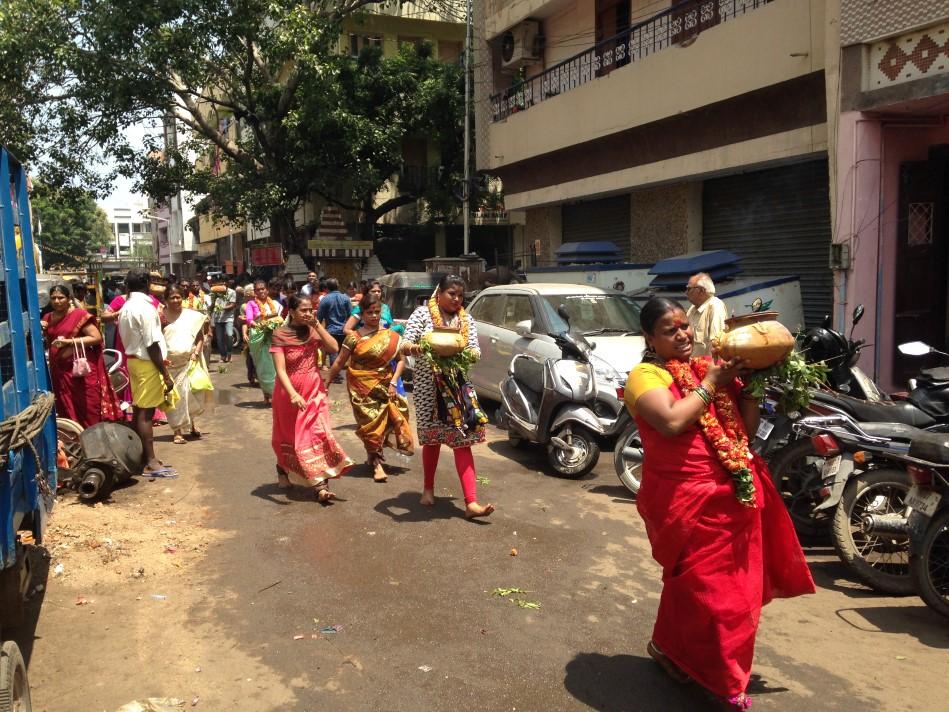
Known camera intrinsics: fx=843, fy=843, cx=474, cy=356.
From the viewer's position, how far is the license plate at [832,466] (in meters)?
5.13

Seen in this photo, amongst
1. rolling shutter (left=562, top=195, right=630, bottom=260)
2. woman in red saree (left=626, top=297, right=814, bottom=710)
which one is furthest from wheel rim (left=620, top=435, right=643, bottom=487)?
rolling shutter (left=562, top=195, right=630, bottom=260)

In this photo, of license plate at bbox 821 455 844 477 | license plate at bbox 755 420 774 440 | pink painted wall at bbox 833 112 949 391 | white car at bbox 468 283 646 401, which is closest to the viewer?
license plate at bbox 821 455 844 477

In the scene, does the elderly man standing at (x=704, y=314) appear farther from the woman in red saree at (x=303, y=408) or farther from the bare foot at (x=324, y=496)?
the bare foot at (x=324, y=496)

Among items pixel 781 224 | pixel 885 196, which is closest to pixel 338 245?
pixel 781 224

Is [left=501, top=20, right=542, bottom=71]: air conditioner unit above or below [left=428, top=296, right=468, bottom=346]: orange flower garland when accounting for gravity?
above

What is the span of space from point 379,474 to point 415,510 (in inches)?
42.3

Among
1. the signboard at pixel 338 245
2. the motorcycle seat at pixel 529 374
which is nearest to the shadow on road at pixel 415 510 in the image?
the motorcycle seat at pixel 529 374

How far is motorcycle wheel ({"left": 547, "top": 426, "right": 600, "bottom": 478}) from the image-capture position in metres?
7.32

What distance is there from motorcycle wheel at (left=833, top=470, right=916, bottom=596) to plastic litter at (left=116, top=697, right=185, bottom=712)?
141 inches

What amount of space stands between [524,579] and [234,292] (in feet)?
50.5

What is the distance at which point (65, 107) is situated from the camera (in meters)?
21.2

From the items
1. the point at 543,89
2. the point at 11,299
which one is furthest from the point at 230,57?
the point at 11,299

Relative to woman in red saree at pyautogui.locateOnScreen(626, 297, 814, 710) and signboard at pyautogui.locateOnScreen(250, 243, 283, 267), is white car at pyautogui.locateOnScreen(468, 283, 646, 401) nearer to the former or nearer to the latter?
woman in red saree at pyautogui.locateOnScreen(626, 297, 814, 710)

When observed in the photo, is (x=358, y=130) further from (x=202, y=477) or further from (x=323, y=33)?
(x=202, y=477)
